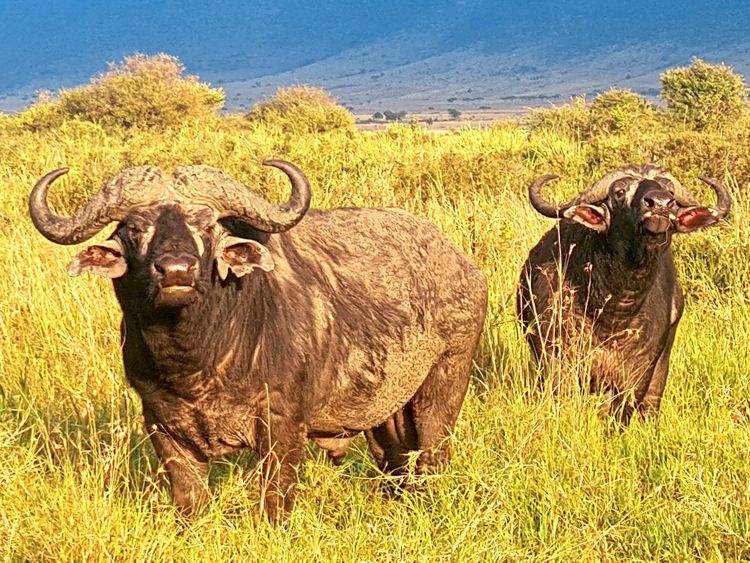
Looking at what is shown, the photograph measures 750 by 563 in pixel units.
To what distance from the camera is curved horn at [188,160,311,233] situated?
3.41 metres

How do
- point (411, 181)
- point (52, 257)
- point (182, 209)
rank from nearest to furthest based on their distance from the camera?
point (182, 209)
point (52, 257)
point (411, 181)

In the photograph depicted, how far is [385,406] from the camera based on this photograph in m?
4.38

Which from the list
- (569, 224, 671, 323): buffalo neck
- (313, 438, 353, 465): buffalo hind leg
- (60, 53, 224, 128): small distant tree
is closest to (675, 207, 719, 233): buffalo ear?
(569, 224, 671, 323): buffalo neck

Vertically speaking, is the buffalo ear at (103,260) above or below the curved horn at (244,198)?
below

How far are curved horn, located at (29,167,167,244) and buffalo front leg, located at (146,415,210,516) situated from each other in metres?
0.75

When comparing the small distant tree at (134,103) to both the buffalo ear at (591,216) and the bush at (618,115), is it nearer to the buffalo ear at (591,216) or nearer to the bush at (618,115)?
the bush at (618,115)

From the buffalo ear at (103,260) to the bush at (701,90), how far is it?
13437 millimetres

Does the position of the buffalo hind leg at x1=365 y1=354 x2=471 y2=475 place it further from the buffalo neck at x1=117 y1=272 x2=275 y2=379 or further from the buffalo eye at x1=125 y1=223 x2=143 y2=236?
the buffalo eye at x1=125 y1=223 x2=143 y2=236

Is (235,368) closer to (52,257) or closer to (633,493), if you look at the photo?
(633,493)

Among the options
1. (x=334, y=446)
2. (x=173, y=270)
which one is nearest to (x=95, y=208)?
(x=173, y=270)

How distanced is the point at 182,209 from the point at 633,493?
1.99 meters

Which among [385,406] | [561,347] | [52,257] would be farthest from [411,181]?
[385,406]

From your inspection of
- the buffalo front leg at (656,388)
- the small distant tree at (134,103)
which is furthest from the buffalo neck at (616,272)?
the small distant tree at (134,103)

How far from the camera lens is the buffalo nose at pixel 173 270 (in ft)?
10.0
